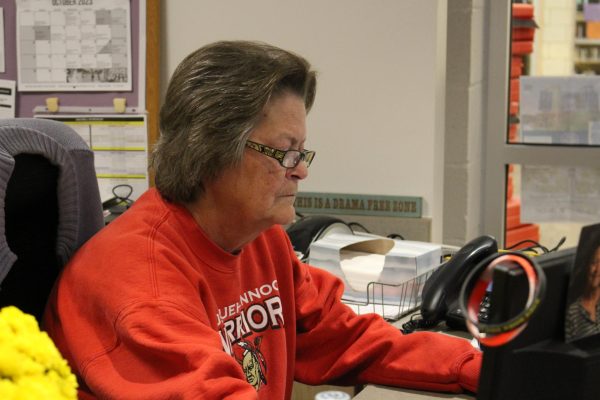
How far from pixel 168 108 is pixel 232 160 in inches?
5.5

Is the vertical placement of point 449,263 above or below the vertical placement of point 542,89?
below

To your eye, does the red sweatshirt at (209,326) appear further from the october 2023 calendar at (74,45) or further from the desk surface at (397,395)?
the october 2023 calendar at (74,45)

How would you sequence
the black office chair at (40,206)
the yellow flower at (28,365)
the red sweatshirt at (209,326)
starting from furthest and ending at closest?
the black office chair at (40,206), the red sweatshirt at (209,326), the yellow flower at (28,365)

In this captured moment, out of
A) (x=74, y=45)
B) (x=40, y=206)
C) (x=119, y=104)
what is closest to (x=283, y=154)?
(x=40, y=206)

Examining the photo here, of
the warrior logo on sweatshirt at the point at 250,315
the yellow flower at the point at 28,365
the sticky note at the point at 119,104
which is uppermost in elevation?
the sticky note at the point at 119,104

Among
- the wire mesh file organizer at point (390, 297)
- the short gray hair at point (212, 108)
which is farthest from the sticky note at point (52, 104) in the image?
the short gray hair at point (212, 108)

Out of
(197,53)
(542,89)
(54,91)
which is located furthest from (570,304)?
(542,89)

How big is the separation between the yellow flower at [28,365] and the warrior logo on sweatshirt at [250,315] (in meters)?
0.71

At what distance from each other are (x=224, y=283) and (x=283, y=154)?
0.23 meters

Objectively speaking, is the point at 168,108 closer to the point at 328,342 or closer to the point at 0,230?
the point at 0,230

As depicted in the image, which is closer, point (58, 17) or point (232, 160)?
point (232, 160)

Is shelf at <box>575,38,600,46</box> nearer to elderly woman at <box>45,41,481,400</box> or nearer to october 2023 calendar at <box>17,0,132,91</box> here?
october 2023 calendar at <box>17,0,132,91</box>

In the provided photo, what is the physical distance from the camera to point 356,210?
7.96 ft

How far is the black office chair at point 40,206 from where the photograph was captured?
1.19 metres
